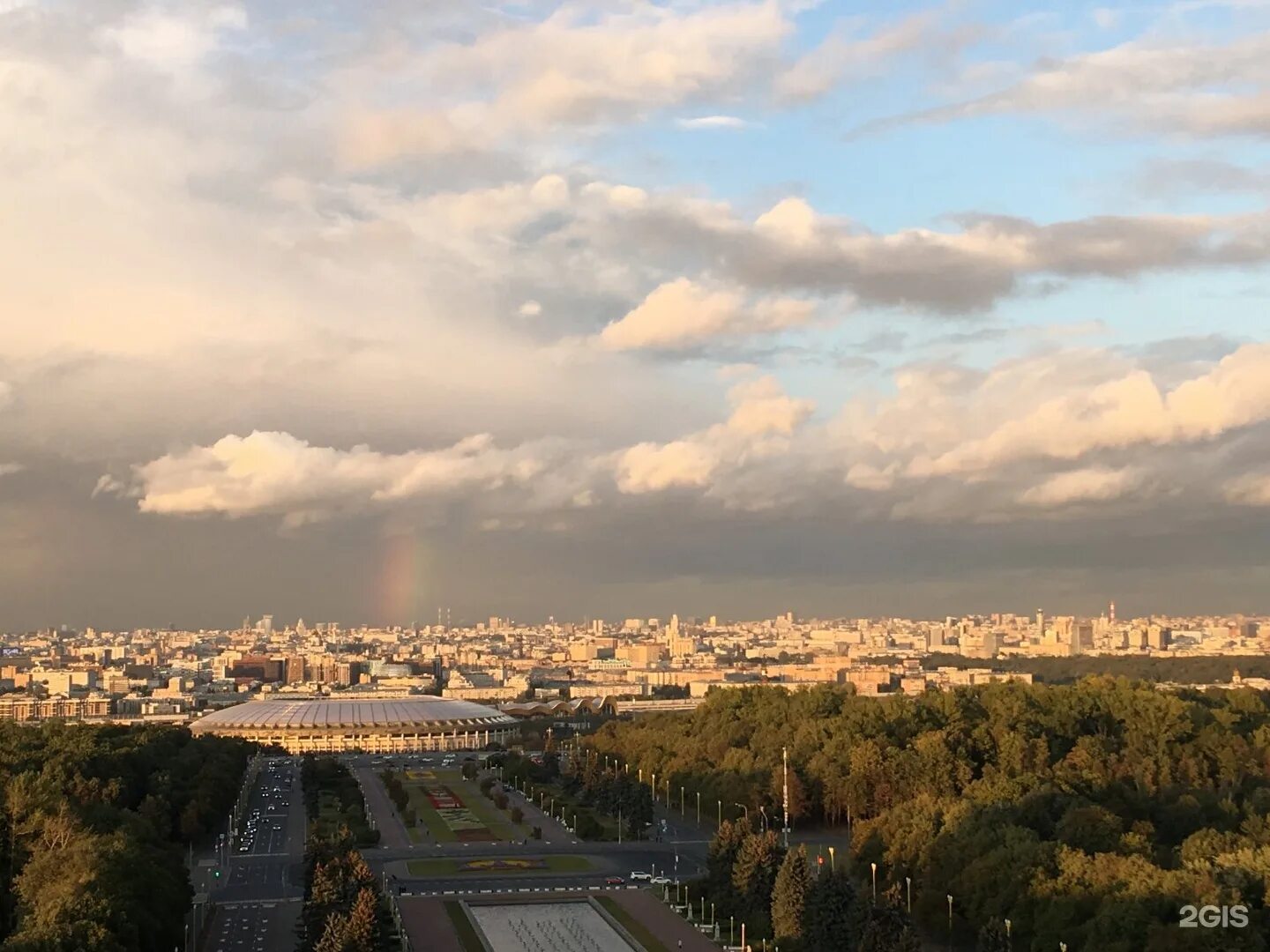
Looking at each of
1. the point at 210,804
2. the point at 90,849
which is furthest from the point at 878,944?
the point at 210,804

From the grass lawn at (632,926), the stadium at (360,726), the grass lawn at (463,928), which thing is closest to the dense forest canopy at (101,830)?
the grass lawn at (463,928)

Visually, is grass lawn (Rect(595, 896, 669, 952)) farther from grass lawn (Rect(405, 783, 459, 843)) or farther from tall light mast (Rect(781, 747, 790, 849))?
grass lawn (Rect(405, 783, 459, 843))

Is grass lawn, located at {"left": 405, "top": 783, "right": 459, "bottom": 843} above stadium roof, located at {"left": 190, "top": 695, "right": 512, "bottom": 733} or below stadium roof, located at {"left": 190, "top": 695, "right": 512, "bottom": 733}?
below

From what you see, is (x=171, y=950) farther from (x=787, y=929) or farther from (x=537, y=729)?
(x=537, y=729)

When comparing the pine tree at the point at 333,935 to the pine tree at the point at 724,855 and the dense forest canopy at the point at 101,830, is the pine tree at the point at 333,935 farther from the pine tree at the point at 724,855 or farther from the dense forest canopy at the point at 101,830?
the pine tree at the point at 724,855

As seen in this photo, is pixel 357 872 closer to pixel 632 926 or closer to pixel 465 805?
pixel 632 926

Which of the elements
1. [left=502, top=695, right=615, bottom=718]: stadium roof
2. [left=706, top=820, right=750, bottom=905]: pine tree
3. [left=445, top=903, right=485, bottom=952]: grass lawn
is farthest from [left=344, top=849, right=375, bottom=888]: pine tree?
[left=502, top=695, right=615, bottom=718]: stadium roof
